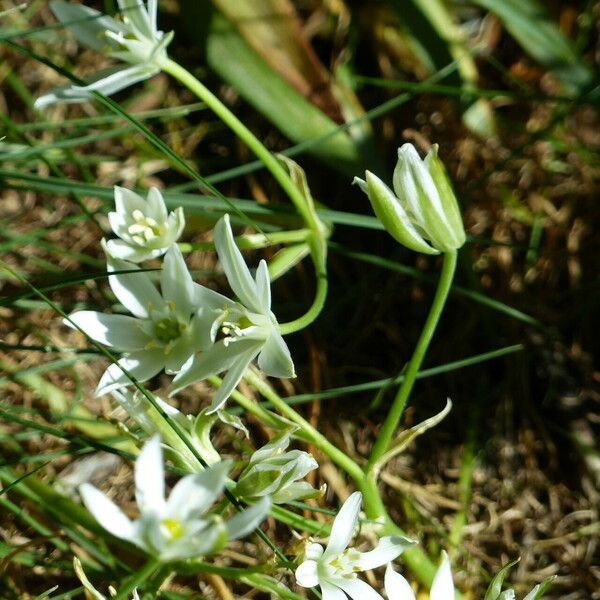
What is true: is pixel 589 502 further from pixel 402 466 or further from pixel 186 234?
pixel 186 234

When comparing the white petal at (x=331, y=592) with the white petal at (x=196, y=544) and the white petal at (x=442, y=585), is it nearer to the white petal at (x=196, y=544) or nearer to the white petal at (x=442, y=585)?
the white petal at (x=442, y=585)

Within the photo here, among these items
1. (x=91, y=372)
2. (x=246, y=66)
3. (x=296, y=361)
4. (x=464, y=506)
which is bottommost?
(x=464, y=506)

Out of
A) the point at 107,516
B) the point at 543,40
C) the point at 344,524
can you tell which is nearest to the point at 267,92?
the point at 543,40

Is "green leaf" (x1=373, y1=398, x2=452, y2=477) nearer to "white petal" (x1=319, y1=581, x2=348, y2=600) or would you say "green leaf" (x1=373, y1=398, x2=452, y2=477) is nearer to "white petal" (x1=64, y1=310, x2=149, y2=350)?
"white petal" (x1=319, y1=581, x2=348, y2=600)

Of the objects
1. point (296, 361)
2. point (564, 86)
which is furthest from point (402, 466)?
point (564, 86)

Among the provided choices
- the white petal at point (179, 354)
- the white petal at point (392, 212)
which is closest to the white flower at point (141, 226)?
the white petal at point (179, 354)

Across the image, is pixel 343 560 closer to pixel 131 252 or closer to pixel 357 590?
pixel 357 590
